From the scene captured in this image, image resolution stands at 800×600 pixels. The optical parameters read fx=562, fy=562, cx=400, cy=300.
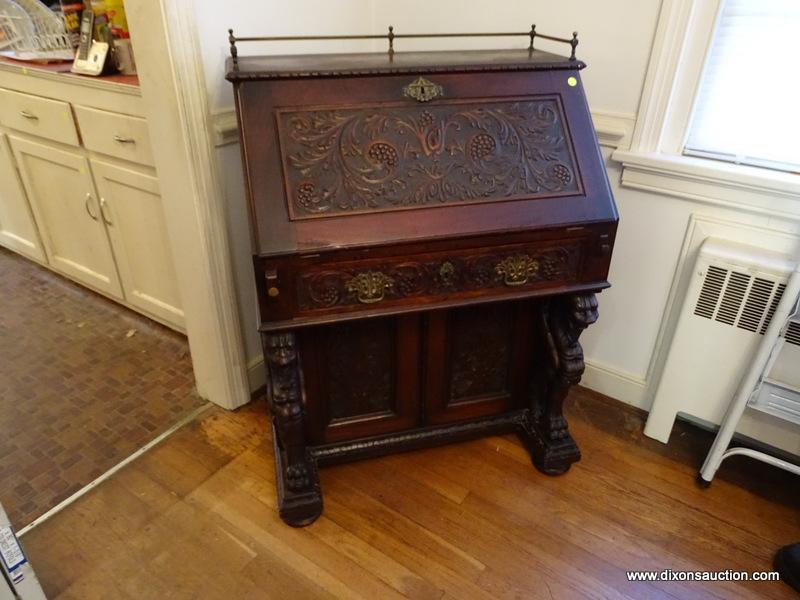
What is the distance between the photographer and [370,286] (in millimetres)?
1336

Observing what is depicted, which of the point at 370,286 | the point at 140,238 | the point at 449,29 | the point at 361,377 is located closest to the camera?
the point at 370,286

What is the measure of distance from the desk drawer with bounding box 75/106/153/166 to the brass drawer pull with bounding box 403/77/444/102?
1010 millimetres

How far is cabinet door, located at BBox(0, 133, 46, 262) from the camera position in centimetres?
261

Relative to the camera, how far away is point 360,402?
1.70m

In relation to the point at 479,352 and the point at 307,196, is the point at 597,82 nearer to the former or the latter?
the point at 479,352

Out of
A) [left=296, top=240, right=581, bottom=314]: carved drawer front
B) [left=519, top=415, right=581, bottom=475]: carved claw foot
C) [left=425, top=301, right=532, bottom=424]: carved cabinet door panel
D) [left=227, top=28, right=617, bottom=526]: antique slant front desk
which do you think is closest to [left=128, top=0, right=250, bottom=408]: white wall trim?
[left=227, top=28, right=617, bottom=526]: antique slant front desk

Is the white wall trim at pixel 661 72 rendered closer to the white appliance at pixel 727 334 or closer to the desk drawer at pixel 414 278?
the white appliance at pixel 727 334

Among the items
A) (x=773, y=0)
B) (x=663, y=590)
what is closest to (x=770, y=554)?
(x=663, y=590)

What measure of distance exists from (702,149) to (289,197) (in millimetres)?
1254

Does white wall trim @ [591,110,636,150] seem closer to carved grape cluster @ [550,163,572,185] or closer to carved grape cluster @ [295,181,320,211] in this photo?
carved grape cluster @ [550,163,572,185]

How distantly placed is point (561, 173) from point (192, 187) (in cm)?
104

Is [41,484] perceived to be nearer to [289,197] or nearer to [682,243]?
[289,197]

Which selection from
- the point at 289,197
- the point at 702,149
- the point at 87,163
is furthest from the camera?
the point at 87,163

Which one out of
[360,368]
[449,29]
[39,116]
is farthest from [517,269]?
[39,116]
